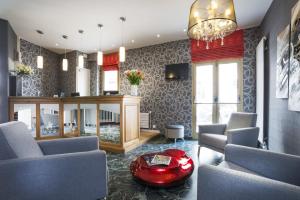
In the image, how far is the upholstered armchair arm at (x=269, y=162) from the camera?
4.27 feet

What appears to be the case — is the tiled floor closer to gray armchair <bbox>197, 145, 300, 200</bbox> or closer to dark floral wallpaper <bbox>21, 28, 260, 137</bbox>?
gray armchair <bbox>197, 145, 300, 200</bbox>

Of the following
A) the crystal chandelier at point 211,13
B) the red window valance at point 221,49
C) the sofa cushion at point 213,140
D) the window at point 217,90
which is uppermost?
the red window valance at point 221,49

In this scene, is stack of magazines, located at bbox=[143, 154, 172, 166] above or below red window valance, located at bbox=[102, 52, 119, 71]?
below

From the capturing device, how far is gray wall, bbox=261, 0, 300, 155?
2.24 metres

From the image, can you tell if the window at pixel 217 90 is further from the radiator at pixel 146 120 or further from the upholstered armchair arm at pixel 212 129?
the radiator at pixel 146 120

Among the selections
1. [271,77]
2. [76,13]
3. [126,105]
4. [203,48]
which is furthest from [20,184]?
[203,48]

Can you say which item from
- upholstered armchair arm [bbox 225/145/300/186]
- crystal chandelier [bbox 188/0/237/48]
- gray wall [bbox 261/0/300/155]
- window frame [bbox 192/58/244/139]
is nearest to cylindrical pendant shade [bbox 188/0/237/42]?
crystal chandelier [bbox 188/0/237/48]

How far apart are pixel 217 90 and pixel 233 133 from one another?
7.08 ft

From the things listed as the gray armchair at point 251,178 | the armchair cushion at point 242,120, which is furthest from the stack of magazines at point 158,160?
the armchair cushion at point 242,120

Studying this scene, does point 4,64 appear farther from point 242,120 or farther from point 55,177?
point 242,120

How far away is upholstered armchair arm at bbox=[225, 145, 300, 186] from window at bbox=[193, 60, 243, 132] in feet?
9.35

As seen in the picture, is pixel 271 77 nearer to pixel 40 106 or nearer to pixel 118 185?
pixel 118 185

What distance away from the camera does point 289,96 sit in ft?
7.26

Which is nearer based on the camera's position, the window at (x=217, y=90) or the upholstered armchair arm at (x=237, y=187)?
the upholstered armchair arm at (x=237, y=187)
